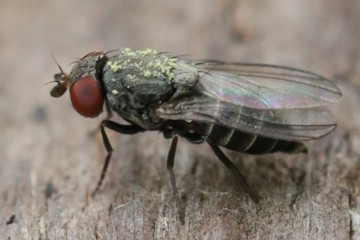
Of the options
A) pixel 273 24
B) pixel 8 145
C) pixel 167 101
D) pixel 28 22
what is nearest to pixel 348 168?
pixel 167 101

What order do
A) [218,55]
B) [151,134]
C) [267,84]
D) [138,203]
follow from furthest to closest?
[218,55] < [151,134] < [267,84] < [138,203]

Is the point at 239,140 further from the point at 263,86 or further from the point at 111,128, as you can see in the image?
the point at 111,128

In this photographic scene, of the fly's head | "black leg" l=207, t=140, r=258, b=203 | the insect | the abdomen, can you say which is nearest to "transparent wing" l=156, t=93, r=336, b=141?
the insect

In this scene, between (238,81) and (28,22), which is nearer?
(238,81)

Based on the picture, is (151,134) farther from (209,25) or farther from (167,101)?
(209,25)

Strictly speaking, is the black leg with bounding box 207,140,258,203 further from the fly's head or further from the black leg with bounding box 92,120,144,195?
the fly's head

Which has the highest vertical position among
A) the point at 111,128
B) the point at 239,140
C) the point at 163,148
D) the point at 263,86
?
the point at 263,86

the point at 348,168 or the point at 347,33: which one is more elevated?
the point at 347,33

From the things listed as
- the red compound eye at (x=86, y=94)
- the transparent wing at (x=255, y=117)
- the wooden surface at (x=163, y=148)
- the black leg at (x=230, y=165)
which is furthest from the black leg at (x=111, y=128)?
the black leg at (x=230, y=165)

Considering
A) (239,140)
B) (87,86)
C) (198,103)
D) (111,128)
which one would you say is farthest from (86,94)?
(239,140)
